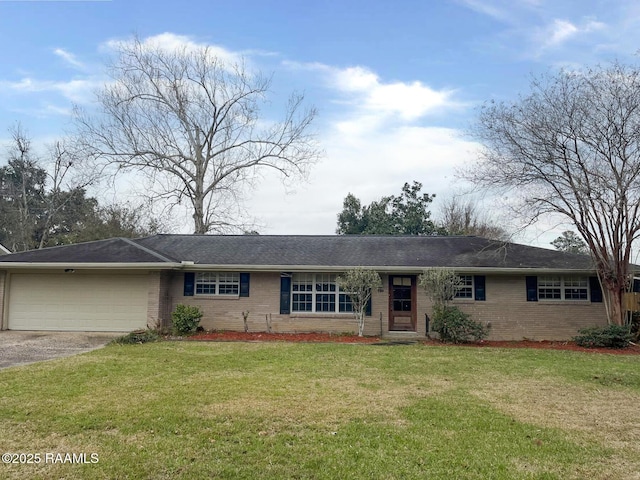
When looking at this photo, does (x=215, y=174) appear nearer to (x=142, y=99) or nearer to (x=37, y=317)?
(x=142, y=99)

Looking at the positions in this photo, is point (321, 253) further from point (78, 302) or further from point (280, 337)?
point (78, 302)

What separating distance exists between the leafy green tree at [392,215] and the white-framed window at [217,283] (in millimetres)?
18383

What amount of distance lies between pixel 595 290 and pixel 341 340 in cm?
847

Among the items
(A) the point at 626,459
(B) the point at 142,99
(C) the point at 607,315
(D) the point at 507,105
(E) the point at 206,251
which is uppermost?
(B) the point at 142,99

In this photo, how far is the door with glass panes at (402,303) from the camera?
15422 millimetres

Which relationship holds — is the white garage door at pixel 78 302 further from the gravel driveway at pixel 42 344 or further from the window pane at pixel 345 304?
the window pane at pixel 345 304

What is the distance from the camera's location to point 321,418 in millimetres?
5703

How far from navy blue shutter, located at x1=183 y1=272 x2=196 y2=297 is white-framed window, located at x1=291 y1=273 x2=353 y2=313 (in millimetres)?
3451

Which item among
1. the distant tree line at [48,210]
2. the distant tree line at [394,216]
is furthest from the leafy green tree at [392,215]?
the distant tree line at [48,210]

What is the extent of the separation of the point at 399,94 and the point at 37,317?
14.1 metres

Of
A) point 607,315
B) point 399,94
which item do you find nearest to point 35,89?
point 399,94

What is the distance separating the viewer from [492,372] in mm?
9008

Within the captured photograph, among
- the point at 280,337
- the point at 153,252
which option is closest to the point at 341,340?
the point at 280,337

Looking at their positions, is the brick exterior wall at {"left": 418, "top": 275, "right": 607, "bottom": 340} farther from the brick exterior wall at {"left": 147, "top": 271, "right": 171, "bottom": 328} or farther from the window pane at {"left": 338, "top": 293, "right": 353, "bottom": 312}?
the brick exterior wall at {"left": 147, "top": 271, "right": 171, "bottom": 328}
